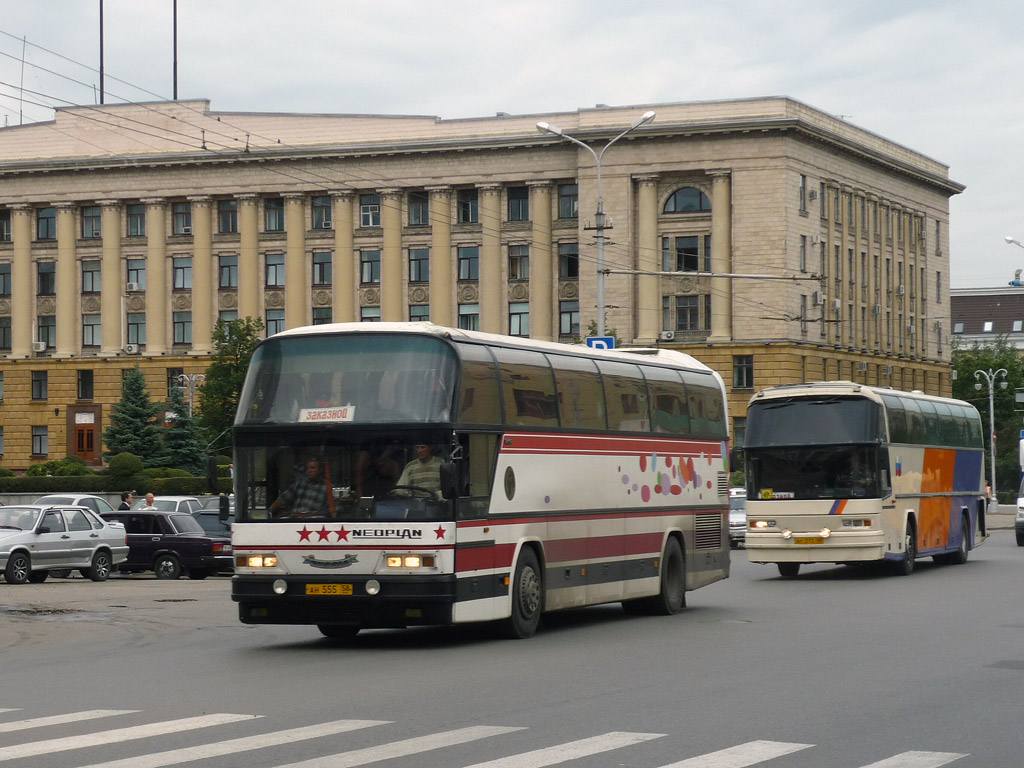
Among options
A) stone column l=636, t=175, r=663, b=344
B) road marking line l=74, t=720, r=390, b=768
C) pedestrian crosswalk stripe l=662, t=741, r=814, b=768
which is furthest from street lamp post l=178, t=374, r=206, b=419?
pedestrian crosswalk stripe l=662, t=741, r=814, b=768

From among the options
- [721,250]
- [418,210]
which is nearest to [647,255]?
[721,250]

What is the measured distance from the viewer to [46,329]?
91.4 m

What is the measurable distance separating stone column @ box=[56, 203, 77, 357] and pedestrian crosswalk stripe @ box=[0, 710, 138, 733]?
8034 centimetres

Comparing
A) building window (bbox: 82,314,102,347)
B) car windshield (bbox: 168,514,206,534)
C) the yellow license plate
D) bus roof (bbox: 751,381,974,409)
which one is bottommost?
car windshield (bbox: 168,514,206,534)

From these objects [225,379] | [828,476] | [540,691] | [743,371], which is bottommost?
[540,691]

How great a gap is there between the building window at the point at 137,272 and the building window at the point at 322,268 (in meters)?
9.30

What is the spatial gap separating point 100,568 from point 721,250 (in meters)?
53.0

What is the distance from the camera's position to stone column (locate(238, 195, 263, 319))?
3460 inches

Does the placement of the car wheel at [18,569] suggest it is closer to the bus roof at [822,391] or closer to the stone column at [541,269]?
the bus roof at [822,391]

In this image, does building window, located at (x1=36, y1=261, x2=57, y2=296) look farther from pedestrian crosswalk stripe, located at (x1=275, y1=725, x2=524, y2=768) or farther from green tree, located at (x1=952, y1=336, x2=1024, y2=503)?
pedestrian crosswalk stripe, located at (x1=275, y1=725, x2=524, y2=768)

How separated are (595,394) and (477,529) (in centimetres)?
356

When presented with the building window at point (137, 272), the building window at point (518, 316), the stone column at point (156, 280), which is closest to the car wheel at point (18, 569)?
the building window at point (518, 316)

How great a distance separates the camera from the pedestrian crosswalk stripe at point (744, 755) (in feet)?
31.3

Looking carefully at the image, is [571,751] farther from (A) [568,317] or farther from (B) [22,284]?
(B) [22,284]
